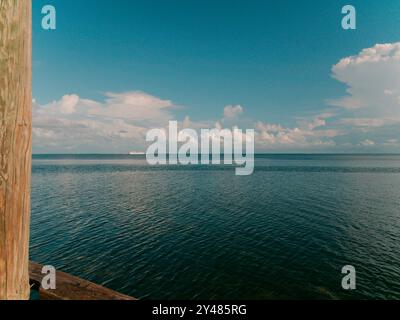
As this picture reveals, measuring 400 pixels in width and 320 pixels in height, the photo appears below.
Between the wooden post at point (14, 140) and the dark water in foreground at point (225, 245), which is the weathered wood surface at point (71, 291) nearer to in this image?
the wooden post at point (14, 140)

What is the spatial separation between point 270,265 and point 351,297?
5.86m

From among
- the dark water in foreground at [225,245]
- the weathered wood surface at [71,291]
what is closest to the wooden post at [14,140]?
the weathered wood surface at [71,291]

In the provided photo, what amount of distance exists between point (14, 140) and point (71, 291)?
3758mm

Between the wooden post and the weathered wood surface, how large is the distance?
2.63 m

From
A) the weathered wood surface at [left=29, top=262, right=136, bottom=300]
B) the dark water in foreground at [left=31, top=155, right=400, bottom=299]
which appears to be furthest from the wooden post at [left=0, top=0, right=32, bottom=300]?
the dark water in foreground at [left=31, top=155, right=400, bottom=299]

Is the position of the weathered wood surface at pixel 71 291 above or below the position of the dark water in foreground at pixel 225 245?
above

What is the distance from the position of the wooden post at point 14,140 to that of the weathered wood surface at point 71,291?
263 cm

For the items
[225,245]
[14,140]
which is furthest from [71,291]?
[225,245]

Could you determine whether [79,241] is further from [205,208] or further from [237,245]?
[205,208]

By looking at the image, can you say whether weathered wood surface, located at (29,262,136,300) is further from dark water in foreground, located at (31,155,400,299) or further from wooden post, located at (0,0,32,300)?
dark water in foreground, located at (31,155,400,299)

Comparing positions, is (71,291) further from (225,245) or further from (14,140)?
(225,245)

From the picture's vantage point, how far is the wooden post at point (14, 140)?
1773mm

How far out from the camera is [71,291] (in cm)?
439

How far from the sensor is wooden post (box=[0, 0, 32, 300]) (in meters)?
1.77
